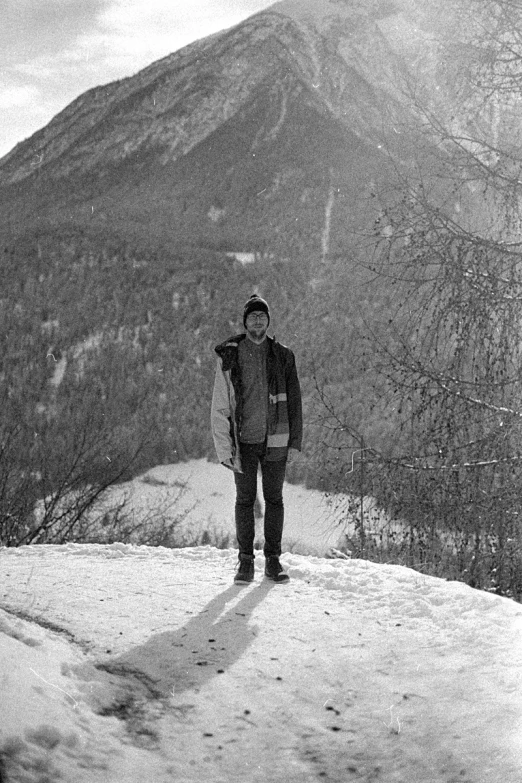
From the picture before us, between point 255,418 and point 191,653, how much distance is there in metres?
1.98

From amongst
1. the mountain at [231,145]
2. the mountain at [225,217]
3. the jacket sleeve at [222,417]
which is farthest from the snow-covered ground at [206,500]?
the mountain at [231,145]

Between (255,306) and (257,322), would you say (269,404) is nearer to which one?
(257,322)

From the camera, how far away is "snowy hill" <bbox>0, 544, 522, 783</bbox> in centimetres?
290

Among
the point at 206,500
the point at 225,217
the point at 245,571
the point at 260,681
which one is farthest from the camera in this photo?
the point at 225,217

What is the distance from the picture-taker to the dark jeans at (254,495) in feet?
18.8

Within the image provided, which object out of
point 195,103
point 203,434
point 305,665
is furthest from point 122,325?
point 195,103

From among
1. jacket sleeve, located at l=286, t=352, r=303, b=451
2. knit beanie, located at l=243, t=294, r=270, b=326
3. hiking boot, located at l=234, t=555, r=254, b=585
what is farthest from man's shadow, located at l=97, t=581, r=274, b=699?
knit beanie, located at l=243, t=294, r=270, b=326

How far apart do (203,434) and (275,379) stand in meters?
33.1

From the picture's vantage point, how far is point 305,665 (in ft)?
13.0

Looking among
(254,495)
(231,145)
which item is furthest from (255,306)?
(231,145)

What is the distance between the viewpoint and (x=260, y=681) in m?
3.76

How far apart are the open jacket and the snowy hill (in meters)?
1.01

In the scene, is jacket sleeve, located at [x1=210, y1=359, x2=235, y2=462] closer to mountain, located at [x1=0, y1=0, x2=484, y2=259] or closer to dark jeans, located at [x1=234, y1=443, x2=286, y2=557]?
dark jeans, located at [x1=234, y1=443, x2=286, y2=557]

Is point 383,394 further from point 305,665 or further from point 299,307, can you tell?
point 299,307
